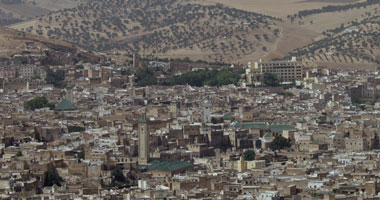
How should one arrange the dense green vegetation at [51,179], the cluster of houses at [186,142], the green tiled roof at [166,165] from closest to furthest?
the cluster of houses at [186,142] → the dense green vegetation at [51,179] → the green tiled roof at [166,165]

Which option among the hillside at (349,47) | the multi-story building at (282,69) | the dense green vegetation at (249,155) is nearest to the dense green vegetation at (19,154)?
the dense green vegetation at (249,155)

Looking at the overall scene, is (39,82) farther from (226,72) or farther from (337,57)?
(337,57)

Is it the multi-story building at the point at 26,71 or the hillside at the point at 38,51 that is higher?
the hillside at the point at 38,51

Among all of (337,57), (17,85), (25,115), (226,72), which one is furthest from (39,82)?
(337,57)

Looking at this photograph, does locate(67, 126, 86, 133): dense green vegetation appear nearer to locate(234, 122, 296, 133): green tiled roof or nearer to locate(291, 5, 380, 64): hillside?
locate(234, 122, 296, 133): green tiled roof

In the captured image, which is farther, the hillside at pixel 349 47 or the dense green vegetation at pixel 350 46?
the dense green vegetation at pixel 350 46

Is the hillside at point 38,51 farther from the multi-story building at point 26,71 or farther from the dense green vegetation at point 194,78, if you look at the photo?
the dense green vegetation at point 194,78
